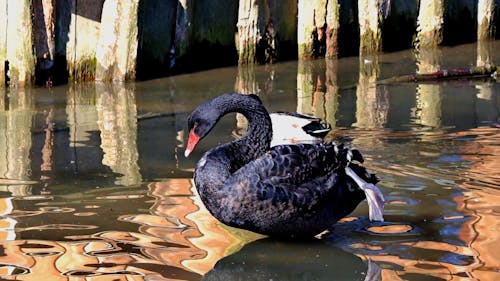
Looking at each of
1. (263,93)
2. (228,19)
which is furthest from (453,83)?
(228,19)

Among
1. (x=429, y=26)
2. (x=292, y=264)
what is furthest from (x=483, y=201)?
(x=429, y=26)

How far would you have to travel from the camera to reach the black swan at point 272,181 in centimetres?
642

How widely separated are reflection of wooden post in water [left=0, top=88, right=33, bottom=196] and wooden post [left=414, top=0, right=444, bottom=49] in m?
6.53

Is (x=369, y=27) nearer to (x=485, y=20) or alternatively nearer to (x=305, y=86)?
(x=485, y=20)

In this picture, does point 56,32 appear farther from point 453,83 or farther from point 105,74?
point 453,83

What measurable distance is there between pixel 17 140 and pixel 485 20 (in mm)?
9219

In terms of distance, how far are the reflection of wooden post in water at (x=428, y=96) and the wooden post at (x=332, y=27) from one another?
1.27 meters

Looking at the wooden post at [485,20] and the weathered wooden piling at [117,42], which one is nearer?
the weathered wooden piling at [117,42]

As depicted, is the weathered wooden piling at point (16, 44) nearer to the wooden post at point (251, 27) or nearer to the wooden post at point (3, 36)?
the wooden post at point (3, 36)

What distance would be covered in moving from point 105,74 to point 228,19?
225 centimetres

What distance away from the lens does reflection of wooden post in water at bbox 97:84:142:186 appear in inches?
350

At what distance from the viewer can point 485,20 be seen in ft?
55.4

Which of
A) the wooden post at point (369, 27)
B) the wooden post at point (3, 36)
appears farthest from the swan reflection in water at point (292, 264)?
the wooden post at point (369, 27)

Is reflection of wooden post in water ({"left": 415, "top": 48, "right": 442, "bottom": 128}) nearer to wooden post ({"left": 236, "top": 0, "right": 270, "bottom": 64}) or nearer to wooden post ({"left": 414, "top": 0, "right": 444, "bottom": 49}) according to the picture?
wooden post ({"left": 414, "top": 0, "right": 444, "bottom": 49})
